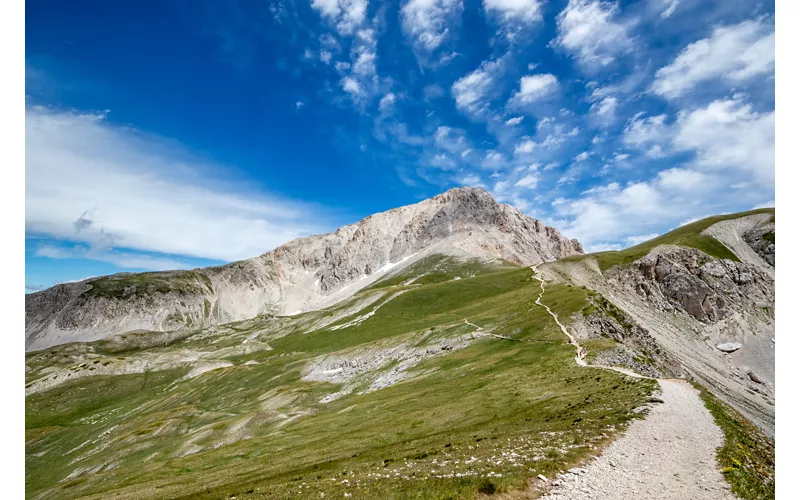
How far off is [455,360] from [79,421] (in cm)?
17525

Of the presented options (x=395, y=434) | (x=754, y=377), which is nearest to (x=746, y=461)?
(x=395, y=434)

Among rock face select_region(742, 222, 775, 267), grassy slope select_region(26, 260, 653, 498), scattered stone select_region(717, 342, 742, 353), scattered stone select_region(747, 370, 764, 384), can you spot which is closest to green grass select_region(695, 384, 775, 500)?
grassy slope select_region(26, 260, 653, 498)

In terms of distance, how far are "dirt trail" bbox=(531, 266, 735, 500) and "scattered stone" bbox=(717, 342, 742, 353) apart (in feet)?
455

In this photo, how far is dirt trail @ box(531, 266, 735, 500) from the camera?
18500mm

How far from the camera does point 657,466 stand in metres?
21.7

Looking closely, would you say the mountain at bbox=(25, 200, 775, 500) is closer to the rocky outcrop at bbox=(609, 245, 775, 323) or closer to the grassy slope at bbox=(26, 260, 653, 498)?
the grassy slope at bbox=(26, 260, 653, 498)

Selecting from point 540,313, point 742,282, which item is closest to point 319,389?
point 540,313

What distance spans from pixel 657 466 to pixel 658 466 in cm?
7

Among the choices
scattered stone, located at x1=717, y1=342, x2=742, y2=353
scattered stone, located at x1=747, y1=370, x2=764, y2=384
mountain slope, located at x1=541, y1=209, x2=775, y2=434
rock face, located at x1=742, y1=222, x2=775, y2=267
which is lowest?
scattered stone, located at x1=747, y1=370, x2=764, y2=384

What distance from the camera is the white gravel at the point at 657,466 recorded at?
18.5m

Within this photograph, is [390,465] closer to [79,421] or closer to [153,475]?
[153,475]

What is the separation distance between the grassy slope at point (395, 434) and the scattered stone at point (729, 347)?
65744mm

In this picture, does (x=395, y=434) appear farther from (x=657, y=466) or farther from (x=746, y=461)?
(x=746, y=461)

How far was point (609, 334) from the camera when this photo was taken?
268 ft
